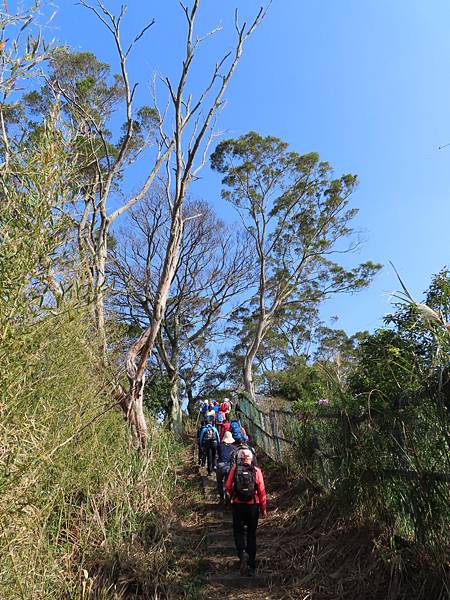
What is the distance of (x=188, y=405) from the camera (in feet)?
90.1

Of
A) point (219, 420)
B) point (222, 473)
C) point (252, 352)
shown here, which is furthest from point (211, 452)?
point (252, 352)

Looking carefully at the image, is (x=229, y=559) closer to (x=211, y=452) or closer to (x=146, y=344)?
(x=146, y=344)

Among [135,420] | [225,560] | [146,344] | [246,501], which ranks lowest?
[225,560]

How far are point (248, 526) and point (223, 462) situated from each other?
250 centimetres

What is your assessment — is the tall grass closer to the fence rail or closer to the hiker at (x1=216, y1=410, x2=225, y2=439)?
the fence rail

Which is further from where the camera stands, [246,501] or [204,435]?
[204,435]

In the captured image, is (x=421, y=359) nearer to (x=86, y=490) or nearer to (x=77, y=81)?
(x=86, y=490)

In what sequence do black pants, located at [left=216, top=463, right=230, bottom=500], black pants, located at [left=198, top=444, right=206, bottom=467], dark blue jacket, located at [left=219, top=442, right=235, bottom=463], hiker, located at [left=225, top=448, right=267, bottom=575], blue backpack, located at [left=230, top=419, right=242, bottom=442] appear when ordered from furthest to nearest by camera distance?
black pants, located at [left=198, top=444, right=206, bottom=467]
blue backpack, located at [left=230, top=419, right=242, bottom=442]
dark blue jacket, located at [left=219, top=442, right=235, bottom=463]
black pants, located at [left=216, top=463, right=230, bottom=500]
hiker, located at [left=225, top=448, right=267, bottom=575]

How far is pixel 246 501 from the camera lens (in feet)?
17.4

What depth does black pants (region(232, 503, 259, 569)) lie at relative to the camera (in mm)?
5203

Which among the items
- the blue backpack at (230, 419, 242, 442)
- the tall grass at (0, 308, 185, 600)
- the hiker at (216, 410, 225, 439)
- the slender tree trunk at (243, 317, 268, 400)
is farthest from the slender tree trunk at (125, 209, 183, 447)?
the slender tree trunk at (243, 317, 268, 400)

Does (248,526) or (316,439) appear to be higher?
(316,439)

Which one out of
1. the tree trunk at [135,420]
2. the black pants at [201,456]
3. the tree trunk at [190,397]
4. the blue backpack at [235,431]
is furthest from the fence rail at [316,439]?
the tree trunk at [190,397]

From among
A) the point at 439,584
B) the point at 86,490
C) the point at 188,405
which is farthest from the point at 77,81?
the point at 188,405
